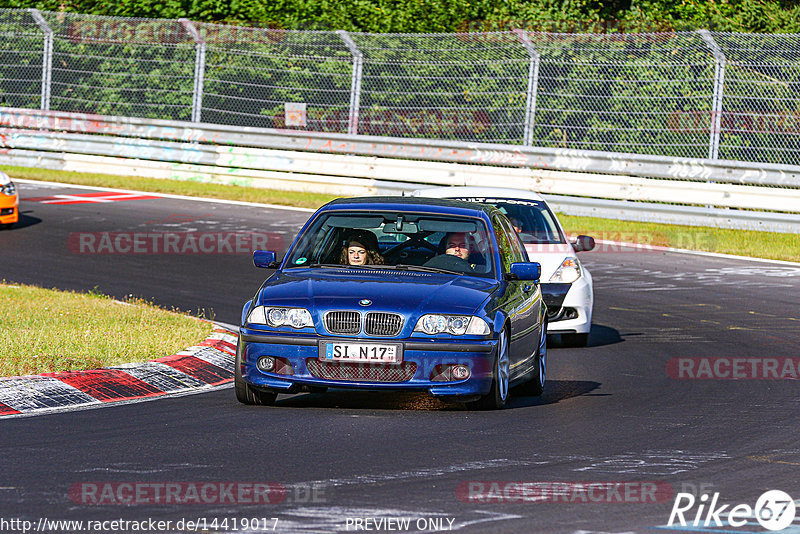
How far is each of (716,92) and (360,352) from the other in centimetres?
1415

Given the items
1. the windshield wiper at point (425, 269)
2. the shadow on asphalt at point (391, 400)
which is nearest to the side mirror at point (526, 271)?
the windshield wiper at point (425, 269)

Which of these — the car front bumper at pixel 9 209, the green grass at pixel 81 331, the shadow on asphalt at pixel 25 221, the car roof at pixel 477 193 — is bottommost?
the shadow on asphalt at pixel 25 221

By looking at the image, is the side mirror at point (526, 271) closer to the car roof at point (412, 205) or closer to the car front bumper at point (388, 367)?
the car roof at point (412, 205)

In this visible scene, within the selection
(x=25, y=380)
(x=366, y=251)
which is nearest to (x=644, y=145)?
(x=366, y=251)

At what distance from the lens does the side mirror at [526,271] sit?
33.2 feet

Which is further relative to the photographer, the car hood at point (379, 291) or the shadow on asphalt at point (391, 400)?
the shadow on asphalt at point (391, 400)

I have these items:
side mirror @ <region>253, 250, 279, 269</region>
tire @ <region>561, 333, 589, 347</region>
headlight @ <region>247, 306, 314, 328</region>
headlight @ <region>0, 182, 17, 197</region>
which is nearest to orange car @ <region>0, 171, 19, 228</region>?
headlight @ <region>0, 182, 17, 197</region>

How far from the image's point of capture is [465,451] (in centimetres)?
792

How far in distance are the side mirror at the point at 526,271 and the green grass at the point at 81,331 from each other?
107 inches

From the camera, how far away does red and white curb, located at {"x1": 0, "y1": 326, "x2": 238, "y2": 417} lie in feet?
30.4

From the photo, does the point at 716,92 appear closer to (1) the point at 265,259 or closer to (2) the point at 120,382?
(1) the point at 265,259

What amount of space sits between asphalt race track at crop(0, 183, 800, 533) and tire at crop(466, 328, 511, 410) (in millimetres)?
131

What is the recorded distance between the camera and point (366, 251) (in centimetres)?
1032

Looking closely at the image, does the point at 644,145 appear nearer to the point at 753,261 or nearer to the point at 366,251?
the point at 753,261
